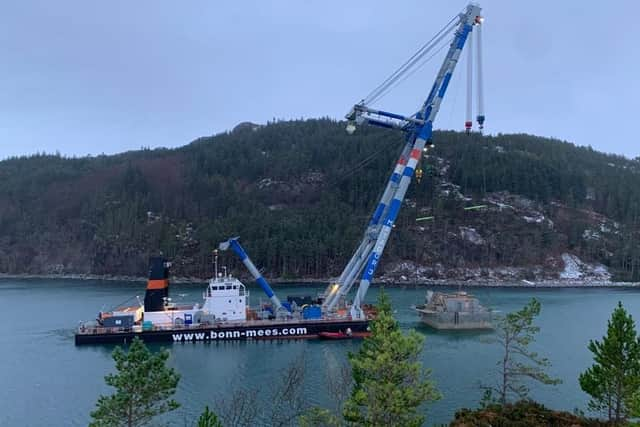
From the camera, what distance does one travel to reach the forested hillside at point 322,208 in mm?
76562

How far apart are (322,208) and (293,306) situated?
5717 centimetres

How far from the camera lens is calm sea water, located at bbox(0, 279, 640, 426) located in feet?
64.7

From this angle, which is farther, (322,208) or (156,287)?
(322,208)

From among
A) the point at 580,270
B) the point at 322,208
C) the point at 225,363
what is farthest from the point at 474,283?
the point at 225,363

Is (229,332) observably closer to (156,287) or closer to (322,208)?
(156,287)

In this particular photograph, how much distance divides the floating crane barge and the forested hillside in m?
39.6

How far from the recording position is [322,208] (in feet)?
295

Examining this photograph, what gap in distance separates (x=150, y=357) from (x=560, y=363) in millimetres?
21099

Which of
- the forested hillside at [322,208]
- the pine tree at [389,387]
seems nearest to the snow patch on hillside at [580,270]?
the forested hillside at [322,208]

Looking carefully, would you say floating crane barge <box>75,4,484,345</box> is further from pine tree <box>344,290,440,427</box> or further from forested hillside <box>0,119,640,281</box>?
forested hillside <box>0,119,640,281</box>

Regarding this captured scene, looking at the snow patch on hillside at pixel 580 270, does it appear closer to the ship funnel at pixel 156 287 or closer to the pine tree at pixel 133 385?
the ship funnel at pixel 156 287

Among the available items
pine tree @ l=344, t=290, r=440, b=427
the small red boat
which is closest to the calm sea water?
the small red boat

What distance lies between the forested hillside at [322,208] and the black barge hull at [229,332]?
41034 mm

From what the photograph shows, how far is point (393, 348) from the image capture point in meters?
10.1
